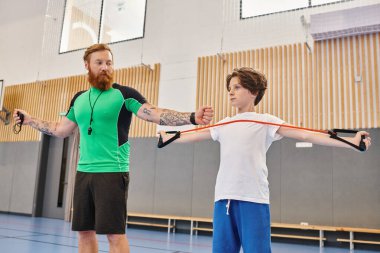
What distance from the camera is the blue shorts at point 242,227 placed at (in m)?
1.87

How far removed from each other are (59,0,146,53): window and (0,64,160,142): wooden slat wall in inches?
37.2

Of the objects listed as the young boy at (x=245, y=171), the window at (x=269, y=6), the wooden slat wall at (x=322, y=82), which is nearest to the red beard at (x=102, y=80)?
the young boy at (x=245, y=171)

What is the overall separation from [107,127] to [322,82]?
5163mm

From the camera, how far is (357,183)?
582 cm

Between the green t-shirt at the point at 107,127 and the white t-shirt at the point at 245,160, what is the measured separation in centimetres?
57

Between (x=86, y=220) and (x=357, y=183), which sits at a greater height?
(x=357, y=183)

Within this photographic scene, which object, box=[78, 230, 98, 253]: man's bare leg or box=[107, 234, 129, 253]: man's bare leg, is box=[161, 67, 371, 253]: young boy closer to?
box=[107, 234, 129, 253]: man's bare leg

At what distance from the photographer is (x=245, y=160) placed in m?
2.03

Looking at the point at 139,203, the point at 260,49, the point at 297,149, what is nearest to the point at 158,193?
the point at 139,203

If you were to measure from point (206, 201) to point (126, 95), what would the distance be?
5131mm

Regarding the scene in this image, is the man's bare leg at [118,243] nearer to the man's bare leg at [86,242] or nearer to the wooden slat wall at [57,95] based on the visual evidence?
the man's bare leg at [86,242]

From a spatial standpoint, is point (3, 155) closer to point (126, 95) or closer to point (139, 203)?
point (139, 203)

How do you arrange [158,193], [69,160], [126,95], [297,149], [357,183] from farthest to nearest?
[69,160] → [158,193] → [297,149] → [357,183] → [126,95]

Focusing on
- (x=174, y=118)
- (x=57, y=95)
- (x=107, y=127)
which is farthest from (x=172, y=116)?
(x=57, y=95)
